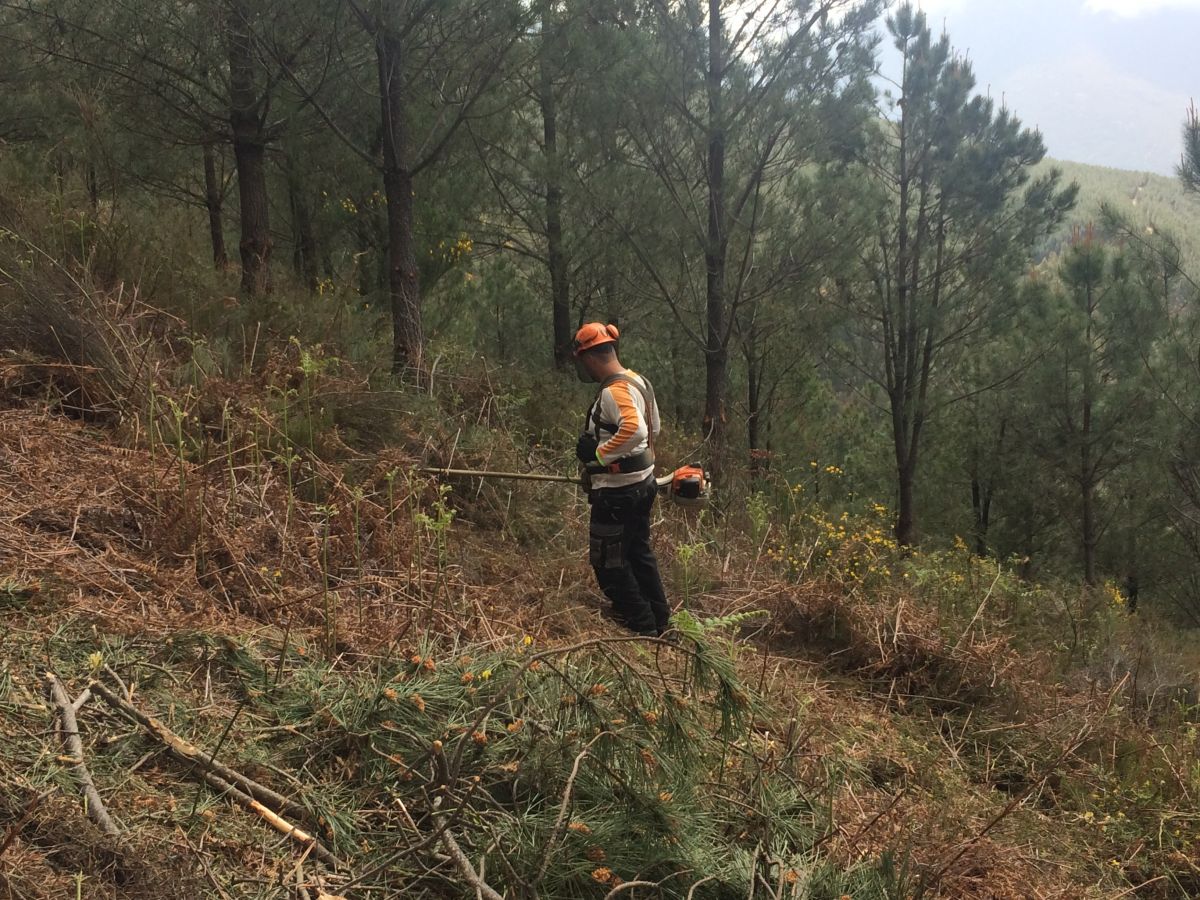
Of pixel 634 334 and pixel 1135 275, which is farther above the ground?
pixel 1135 275

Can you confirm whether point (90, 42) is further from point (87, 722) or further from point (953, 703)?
point (953, 703)

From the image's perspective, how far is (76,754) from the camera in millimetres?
2074

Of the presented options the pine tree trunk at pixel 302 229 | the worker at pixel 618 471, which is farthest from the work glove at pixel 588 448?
the pine tree trunk at pixel 302 229

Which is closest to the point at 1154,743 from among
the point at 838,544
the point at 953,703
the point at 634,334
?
the point at 953,703

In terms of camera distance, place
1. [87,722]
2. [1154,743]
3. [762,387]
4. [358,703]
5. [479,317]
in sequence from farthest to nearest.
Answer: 1. [762,387]
2. [479,317]
3. [1154,743]
4. [358,703]
5. [87,722]

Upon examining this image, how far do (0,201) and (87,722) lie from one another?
4.69 meters

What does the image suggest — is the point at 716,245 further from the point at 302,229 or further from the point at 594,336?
the point at 302,229

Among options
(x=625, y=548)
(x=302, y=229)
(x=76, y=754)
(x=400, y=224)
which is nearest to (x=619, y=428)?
(x=625, y=548)

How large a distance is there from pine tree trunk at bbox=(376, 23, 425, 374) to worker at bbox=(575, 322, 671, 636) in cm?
265

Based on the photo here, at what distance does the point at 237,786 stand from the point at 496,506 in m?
3.27

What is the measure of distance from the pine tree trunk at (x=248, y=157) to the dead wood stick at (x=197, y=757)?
5.02 meters

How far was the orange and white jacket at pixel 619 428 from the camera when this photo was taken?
164 inches

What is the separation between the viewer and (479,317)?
12.6m

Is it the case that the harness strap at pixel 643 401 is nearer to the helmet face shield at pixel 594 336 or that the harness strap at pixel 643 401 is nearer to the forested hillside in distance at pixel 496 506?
the helmet face shield at pixel 594 336
